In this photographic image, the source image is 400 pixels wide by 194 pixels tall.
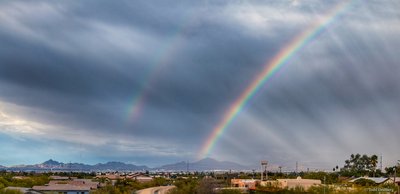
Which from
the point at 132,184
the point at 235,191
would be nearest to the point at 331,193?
the point at 235,191

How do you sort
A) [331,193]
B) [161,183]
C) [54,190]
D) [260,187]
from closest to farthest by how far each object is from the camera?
[331,193], [260,187], [54,190], [161,183]

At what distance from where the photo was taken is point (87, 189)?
385 feet

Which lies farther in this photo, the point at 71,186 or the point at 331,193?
the point at 71,186

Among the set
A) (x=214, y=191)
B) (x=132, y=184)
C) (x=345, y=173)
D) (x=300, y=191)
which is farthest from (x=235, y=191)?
(x=345, y=173)

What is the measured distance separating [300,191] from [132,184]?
189ft

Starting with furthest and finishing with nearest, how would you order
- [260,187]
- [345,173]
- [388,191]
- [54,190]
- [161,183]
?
1. [345,173]
2. [161,183]
3. [54,190]
4. [260,187]
5. [388,191]

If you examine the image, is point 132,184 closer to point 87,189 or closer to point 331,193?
point 87,189

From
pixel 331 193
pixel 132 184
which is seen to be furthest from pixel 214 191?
pixel 132 184

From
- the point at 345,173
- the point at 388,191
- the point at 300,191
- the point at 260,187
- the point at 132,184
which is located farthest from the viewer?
the point at 345,173

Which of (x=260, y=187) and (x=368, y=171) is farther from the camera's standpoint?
(x=368, y=171)

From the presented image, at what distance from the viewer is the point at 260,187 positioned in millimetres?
101875

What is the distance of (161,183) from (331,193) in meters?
89.3

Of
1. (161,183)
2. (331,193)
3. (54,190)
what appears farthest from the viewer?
(161,183)

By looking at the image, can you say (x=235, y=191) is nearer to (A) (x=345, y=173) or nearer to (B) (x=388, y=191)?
(B) (x=388, y=191)
